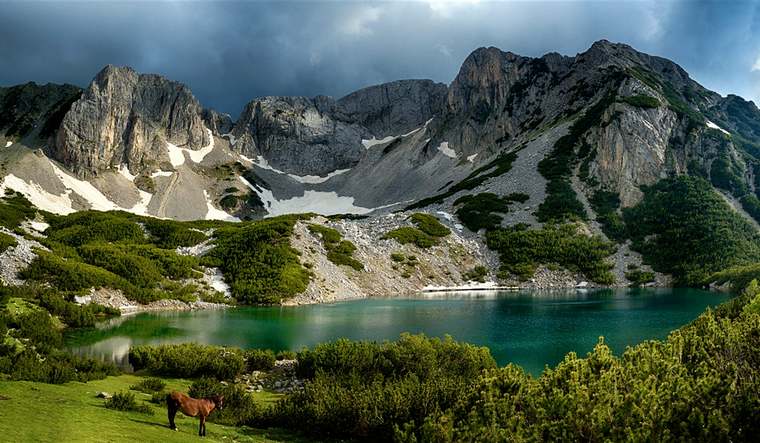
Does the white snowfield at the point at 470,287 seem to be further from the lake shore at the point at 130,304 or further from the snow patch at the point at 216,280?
the lake shore at the point at 130,304

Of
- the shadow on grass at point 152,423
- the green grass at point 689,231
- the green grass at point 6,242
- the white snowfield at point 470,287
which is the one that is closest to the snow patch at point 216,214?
the white snowfield at point 470,287

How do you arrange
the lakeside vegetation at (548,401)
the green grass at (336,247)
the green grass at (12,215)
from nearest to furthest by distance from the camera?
the lakeside vegetation at (548,401)
the green grass at (336,247)
the green grass at (12,215)

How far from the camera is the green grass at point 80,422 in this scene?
10930mm

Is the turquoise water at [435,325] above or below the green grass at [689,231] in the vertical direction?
below

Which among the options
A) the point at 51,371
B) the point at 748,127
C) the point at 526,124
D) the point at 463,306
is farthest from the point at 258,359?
the point at 748,127

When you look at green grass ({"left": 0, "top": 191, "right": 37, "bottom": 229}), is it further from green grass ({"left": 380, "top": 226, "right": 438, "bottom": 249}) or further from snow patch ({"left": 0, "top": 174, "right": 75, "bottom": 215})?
green grass ({"left": 380, "top": 226, "right": 438, "bottom": 249})

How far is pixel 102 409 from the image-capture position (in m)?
14.4

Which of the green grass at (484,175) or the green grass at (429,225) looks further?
the green grass at (484,175)

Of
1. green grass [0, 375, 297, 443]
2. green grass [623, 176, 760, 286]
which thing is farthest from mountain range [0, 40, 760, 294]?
green grass [0, 375, 297, 443]

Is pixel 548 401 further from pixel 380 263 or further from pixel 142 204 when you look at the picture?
pixel 142 204

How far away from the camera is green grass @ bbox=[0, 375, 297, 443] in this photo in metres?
10.9

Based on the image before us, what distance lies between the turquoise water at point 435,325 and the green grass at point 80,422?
47.1 feet

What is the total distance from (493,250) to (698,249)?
38286 millimetres

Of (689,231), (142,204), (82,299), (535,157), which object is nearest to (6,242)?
(82,299)
